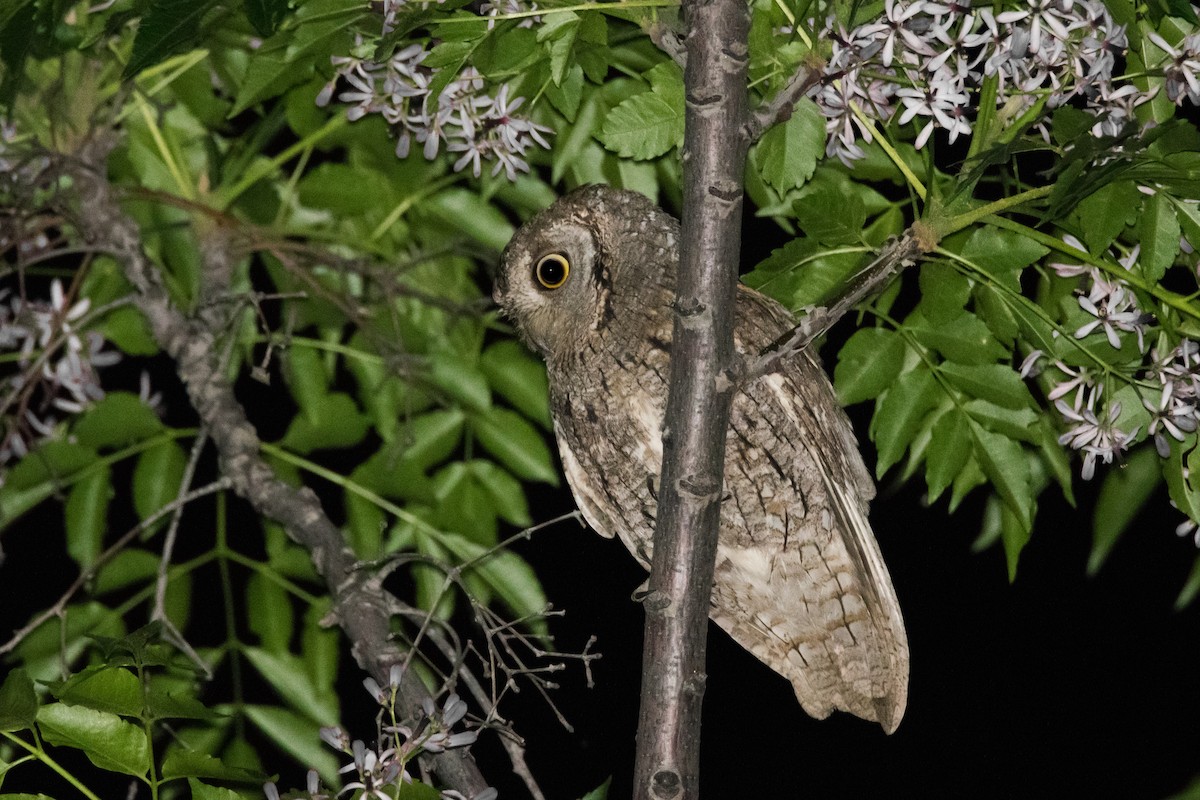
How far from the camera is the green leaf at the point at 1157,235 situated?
3.74 feet

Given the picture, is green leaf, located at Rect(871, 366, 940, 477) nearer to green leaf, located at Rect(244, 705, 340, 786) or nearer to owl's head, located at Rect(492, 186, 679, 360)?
owl's head, located at Rect(492, 186, 679, 360)

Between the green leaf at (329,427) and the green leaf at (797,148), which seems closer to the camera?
the green leaf at (797,148)

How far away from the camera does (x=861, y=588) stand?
1.62m

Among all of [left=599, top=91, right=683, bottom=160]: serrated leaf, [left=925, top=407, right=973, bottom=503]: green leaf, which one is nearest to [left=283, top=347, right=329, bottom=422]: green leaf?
[left=599, top=91, right=683, bottom=160]: serrated leaf

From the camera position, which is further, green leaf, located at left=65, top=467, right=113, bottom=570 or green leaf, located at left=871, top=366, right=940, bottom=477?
green leaf, located at left=65, top=467, right=113, bottom=570

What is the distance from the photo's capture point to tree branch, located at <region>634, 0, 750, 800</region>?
3.67 feet

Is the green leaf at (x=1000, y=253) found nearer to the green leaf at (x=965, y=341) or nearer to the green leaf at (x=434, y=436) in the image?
the green leaf at (x=965, y=341)

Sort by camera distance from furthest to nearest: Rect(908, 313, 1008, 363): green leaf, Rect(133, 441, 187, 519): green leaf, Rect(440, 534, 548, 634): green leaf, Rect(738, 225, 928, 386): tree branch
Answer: Rect(133, 441, 187, 519): green leaf < Rect(440, 534, 548, 634): green leaf < Rect(908, 313, 1008, 363): green leaf < Rect(738, 225, 928, 386): tree branch

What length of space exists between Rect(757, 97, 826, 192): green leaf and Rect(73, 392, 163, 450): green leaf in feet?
3.27

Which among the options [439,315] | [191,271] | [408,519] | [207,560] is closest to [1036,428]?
[408,519]

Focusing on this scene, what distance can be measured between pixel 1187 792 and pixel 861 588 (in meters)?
0.47

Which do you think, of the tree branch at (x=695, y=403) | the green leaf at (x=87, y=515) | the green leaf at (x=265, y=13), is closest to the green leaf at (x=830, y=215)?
the tree branch at (x=695, y=403)

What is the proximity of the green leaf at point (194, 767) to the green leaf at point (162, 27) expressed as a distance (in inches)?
22.9

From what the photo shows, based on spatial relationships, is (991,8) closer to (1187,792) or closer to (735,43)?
(735,43)
